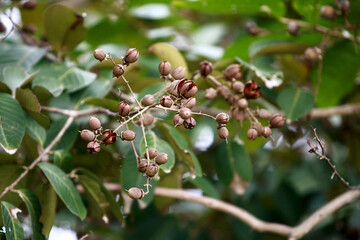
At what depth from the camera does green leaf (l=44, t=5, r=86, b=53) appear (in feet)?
4.49

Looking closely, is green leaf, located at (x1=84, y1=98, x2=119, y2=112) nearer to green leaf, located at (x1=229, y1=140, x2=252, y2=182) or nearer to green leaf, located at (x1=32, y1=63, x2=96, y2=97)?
green leaf, located at (x1=32, y1=63, x2=96, y2=97)

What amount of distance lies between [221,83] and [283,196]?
1132 millimetres

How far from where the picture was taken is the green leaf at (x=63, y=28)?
53.9 inches

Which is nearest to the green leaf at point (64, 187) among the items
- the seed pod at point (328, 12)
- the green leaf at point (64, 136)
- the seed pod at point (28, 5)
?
the green leaf at point (64, 136)

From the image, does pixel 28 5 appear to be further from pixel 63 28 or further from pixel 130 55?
pixel 130 55

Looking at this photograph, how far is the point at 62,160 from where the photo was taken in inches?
44.7

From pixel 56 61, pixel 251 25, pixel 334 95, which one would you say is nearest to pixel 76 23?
pixel 56 61

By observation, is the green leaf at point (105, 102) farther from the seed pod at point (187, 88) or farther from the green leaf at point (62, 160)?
the seed pod at point (187, 88)

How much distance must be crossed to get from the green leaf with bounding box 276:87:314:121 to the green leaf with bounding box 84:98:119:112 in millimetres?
465

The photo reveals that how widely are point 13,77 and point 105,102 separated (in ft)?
0.73

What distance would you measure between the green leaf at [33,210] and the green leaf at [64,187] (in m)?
0.06

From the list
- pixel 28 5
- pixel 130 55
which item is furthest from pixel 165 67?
pixel 28 5

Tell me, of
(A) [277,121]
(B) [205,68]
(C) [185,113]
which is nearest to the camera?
(C) [185,113]

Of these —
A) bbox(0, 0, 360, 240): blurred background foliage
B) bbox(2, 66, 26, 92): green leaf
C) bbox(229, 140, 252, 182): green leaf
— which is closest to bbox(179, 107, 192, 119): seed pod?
bbox(0, 0, 360, 240): blurred background foliage
